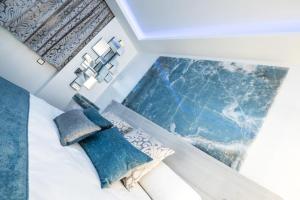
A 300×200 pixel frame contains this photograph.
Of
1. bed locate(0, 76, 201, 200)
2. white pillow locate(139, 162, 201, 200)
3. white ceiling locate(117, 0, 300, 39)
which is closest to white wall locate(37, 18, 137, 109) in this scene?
white ceiling locate(117, 0, 300, 39)

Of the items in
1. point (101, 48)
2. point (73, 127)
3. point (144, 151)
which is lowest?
point (73, 127)

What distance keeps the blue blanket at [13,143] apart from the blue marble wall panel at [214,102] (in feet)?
4.14

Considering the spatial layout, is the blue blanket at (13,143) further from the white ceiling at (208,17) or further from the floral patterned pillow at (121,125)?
the white ceiling at (208,17)

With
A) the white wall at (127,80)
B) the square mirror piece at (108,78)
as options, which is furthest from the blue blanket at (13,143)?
the square mirror piece at (108,78)

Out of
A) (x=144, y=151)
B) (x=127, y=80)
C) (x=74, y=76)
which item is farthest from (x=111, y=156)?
(x=74, y=76)

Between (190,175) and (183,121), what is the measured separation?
51 cm

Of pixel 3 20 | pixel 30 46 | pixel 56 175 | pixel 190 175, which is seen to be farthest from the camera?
pixel 30 46

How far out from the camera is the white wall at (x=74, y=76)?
3.23 m

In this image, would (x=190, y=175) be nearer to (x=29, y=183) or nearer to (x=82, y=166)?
(x=82, y=166)

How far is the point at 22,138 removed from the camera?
164cm

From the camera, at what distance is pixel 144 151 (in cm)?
199

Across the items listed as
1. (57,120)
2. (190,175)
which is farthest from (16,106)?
(190,175)

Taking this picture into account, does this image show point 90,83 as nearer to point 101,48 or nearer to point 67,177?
point 101,48

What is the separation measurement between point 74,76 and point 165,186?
218 centimetres
